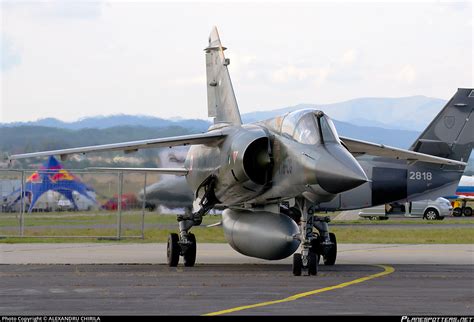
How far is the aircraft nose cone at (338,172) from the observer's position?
46.8ft

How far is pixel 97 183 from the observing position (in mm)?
30422

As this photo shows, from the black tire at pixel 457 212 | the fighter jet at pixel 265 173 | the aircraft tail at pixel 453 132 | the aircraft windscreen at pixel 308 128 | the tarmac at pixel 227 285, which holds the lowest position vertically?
the black tire at pixel 457 212

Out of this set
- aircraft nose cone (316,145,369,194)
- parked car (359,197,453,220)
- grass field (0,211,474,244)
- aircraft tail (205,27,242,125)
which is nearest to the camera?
aircraft nose cone (316,145,369,194)

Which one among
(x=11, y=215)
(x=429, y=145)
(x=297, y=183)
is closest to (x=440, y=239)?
(x=429, y=145)

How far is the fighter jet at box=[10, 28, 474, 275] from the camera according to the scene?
15.0 meters

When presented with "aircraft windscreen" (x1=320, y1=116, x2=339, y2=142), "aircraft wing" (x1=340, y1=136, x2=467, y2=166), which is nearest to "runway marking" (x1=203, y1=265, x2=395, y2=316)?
"aircraft windscreen" (x1=320, y1=116, x2=339, y2=142)

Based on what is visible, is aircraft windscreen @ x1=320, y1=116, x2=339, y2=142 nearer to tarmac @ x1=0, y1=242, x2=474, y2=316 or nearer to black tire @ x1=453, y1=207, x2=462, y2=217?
tarmac @ x1=0, y1=242, x2=474, y2=316

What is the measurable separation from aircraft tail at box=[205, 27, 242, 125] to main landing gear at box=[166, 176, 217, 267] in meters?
2.30

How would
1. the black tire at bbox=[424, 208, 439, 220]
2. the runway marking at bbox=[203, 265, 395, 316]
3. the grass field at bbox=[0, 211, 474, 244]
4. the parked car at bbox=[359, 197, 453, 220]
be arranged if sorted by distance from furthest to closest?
the black tire at bbox=[424, 208, 439, 220], the parked car at bbox=[359, 197, 453, 220], the grass field at bbox=[0, 211, 474, 244], the runway marking at bbox=[203, 265, 395, 316]

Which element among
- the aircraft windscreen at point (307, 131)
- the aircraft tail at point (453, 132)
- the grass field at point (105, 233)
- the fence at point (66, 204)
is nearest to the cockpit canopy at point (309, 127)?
the aircraft windscreen at point (307, 131)

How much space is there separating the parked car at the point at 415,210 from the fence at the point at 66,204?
923 inches

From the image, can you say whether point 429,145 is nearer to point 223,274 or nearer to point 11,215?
point 11,215

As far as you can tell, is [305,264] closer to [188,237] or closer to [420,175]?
[188,237]

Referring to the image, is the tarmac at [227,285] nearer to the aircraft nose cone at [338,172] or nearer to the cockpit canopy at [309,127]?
the aircraft nose cone at [338,172]
